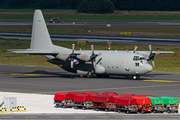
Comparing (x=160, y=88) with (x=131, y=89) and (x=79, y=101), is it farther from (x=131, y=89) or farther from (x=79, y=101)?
(x=79, y=101)

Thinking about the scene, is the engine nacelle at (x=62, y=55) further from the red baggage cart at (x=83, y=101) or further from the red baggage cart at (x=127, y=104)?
the red baggage cart at (x=127, y=104)

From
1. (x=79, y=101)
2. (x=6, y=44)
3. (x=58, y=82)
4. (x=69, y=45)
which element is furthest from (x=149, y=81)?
(x=6, y=44)

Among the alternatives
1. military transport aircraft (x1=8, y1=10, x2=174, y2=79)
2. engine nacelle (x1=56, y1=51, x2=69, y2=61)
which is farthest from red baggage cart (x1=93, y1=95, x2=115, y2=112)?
engine nacelle (x1=56, y1=51, x2=69, y2=61)

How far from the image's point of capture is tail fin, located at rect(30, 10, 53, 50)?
4978 centimetres

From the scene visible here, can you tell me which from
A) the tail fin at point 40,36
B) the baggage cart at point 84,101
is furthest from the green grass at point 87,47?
the baggage cart at point 84,101

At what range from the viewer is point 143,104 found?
22.3m

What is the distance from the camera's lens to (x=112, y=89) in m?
35.9

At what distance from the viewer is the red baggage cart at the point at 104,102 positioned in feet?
75.9

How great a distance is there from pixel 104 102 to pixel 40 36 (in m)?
28.9

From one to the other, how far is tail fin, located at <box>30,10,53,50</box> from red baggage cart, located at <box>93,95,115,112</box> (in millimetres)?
27209

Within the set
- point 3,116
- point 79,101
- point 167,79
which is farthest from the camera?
point 167,79

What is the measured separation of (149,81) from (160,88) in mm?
6230

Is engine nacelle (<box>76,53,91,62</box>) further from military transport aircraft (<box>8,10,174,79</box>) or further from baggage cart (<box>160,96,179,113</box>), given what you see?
baggage cart (<box>160,96,179,113</box>)

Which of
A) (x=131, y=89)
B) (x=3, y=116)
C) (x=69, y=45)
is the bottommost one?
(x=3, y=116)
